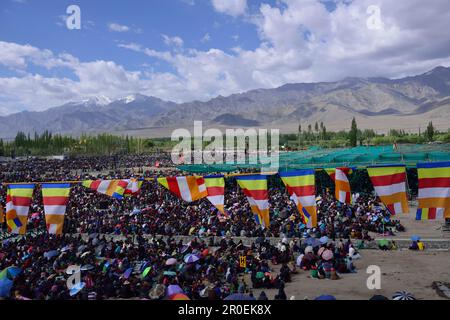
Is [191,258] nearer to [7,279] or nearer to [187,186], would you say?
[187,186]

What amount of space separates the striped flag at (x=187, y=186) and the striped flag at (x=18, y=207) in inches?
186

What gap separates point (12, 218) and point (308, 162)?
2658 centimetres

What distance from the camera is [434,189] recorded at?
11.6 meters

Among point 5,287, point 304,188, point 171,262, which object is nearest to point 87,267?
point 5,287

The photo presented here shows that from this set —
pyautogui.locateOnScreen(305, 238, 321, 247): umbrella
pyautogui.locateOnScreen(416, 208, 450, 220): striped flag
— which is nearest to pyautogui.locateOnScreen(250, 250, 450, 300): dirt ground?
pyautogui.locateOnScreen(305, 238, 321, 247): umbrella

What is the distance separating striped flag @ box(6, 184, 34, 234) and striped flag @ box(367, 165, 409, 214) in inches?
436

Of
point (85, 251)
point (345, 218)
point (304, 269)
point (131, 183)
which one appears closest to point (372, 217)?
point (345, 218)

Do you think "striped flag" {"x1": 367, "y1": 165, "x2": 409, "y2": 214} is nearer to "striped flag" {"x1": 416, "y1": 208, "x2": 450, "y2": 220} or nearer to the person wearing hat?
"striped flag" {"x1": 416, "y1": 208, "x2": 450, "y2": 220}

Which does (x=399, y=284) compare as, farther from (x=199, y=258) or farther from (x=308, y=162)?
(x=308, y=162)

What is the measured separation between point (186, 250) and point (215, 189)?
3.55 m

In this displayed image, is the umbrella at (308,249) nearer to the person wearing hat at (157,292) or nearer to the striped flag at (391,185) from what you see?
the striped flag at (391,185)

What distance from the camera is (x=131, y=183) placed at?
53.3ft

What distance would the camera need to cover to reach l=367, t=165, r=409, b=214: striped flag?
11898mm

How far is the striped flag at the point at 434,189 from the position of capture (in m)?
11.5
